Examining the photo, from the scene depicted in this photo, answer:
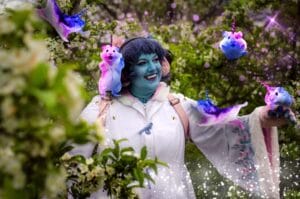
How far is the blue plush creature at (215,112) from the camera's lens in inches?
131

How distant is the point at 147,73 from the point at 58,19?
641 mm

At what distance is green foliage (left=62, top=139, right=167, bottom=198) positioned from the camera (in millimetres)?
2666

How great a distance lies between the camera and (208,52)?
245 inches

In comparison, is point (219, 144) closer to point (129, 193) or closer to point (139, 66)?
point (139, 66)

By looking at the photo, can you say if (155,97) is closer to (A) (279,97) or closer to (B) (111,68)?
(B) (111,68)

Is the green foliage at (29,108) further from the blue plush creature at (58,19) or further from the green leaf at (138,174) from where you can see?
the blue plush creature at (58,19)

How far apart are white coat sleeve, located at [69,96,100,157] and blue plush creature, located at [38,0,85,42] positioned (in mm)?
524

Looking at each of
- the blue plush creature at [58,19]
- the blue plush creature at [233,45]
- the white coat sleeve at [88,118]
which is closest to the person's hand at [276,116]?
the blue plush creature at [233,45]

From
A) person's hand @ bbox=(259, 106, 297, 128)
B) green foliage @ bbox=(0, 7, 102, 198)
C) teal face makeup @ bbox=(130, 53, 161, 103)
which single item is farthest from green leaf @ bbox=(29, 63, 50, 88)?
teal face makeup @ bbox=(130, 53, 161, 103)

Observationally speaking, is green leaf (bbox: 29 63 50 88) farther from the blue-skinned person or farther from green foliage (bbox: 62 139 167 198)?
the blue-skinned person

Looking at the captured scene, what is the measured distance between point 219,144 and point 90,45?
2281 millimetres

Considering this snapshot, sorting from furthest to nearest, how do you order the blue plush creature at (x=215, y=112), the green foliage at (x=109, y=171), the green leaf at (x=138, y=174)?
1. the blue plush creature at (x=215, y=112)
2. the green foliage at (x=109, y=171)
3. the green leaf at (x=138, y=174)

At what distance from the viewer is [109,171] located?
2.74 m

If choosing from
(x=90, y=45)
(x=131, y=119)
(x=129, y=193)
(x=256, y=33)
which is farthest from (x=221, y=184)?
(x=256, y=33)
